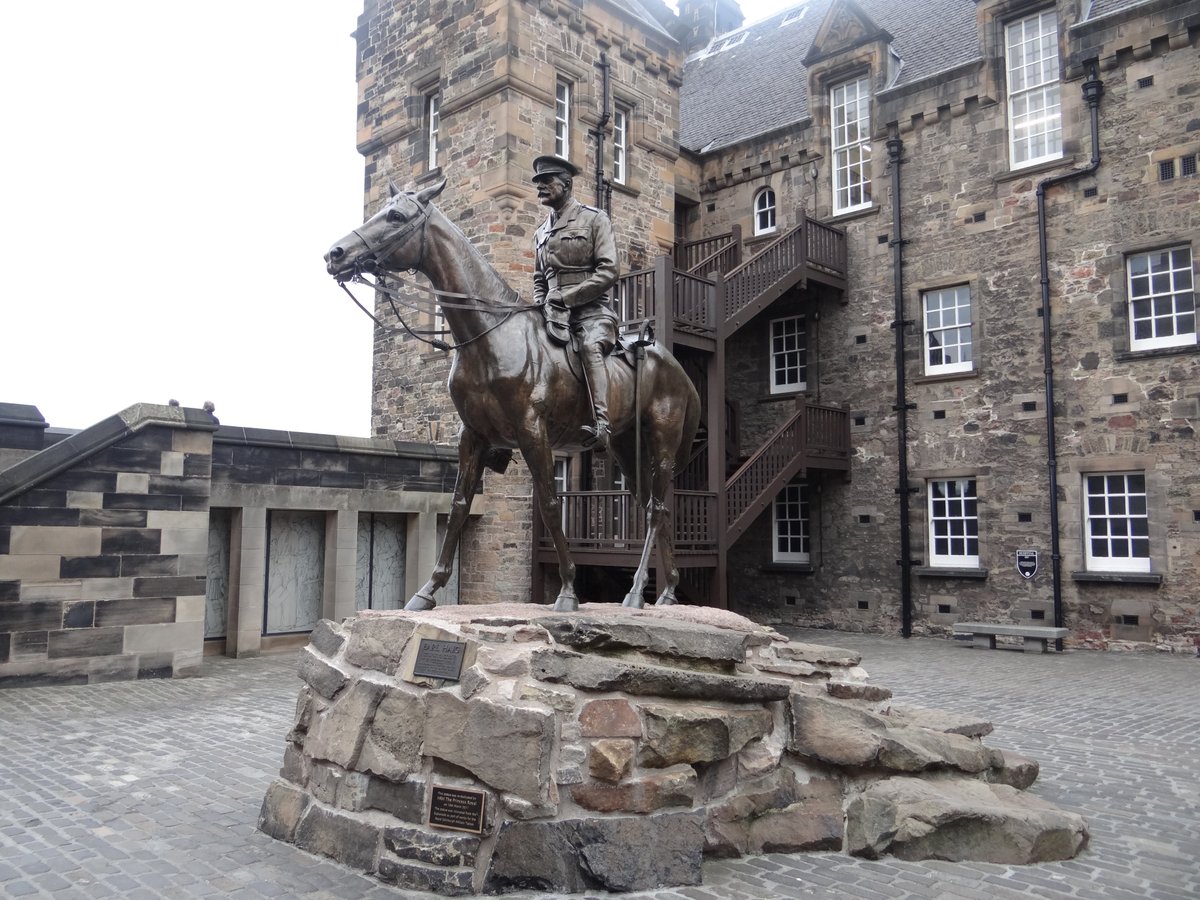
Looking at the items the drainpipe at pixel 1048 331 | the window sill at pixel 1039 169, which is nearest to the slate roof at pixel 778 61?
the window sill at pixel 1039 169

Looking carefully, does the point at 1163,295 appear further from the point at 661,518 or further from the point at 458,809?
the point at 458,809

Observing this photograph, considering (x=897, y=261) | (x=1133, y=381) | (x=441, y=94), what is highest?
(x=441, y=94)

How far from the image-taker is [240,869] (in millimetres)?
5035

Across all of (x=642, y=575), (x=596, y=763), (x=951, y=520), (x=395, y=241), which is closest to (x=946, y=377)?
(x=951, y=520)

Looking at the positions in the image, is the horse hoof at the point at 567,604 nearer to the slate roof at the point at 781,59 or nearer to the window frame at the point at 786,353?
the window frame at the point at 786,353

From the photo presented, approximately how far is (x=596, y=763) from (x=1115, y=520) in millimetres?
14841

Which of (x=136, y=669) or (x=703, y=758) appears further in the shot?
(x=136, y=669)

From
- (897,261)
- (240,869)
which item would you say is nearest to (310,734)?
(240,869)

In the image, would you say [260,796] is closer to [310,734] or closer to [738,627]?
[310,734]

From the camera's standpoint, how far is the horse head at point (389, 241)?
5.80 m

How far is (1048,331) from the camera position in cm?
1744

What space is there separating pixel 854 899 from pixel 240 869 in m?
3.20

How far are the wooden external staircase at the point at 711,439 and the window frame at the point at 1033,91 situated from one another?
410cm

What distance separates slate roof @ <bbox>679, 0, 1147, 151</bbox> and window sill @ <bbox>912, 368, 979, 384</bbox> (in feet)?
20.1
